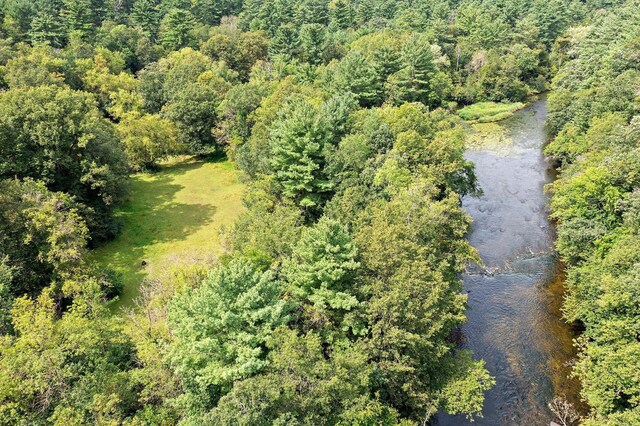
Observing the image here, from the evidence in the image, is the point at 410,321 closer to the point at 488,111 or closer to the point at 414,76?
the point at 414,76

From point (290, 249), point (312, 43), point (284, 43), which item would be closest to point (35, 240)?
point (290, 249)

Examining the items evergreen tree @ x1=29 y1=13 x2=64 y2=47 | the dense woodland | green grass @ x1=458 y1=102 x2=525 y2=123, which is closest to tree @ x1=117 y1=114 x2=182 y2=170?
the dense woodland

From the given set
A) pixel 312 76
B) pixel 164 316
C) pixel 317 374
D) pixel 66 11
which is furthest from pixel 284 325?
pixel 66 11

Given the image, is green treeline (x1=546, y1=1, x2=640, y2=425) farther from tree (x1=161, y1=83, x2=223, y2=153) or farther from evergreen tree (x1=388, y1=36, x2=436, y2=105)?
tree (x1=161, y1=83, x2=223, y2=153)

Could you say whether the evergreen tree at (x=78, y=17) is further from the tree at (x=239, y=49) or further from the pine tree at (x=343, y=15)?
the pine tree at (x=343, y=15)

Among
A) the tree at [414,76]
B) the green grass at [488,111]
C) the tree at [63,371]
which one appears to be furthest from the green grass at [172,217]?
the green grass at [488,111]
